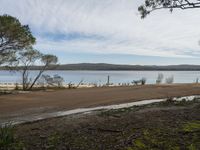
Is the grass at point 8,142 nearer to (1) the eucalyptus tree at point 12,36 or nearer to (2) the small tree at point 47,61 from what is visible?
(1) the eucalyptus tree at point 12,36

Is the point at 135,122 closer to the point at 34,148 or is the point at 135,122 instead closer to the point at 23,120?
the point at 34,148

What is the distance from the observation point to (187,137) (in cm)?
674

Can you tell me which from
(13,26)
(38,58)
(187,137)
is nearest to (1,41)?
(13,26)

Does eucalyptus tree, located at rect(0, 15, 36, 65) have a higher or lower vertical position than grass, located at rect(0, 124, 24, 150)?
higher

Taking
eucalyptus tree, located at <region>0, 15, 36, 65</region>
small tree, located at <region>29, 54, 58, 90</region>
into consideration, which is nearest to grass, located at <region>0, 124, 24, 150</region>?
eucalyptus tree, located at <region>0, 15, 36, 65</region>

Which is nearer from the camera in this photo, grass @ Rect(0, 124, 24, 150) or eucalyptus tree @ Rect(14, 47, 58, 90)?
grass @ Rect(0, 124, 24, 150)

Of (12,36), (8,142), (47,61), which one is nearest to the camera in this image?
(8,142)

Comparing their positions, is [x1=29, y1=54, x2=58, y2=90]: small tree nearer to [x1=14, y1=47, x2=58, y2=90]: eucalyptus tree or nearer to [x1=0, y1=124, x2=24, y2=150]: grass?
[x1=14, y1=47, x2=58, y2=90]: eucalyptus tree

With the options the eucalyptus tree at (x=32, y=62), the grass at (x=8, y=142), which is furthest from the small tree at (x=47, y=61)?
the grass at (x=8, y=142)

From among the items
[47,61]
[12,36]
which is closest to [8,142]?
[12,36]

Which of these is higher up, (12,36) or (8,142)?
(12,36)

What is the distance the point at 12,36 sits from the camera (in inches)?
802

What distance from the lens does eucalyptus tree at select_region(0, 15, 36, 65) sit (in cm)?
1977

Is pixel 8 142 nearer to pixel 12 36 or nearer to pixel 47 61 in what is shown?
pixel 12 36
